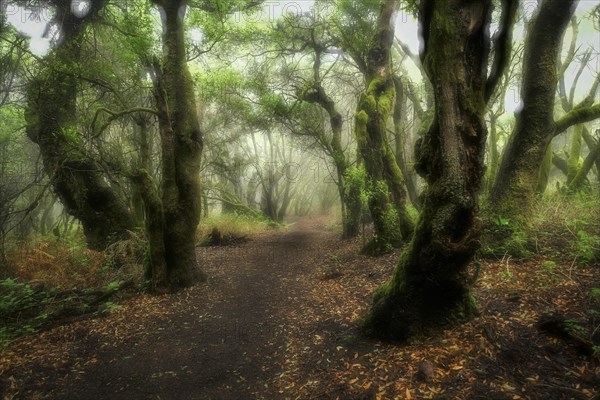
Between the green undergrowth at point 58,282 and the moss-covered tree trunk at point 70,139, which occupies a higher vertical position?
the moss-covered tree trunk at point 70,139

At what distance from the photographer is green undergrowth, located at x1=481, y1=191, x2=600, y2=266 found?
537 cm

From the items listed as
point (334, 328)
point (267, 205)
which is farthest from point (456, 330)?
point (267, 205)

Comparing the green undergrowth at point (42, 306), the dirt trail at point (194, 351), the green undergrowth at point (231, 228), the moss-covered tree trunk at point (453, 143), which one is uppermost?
the moss-covered tree trunk at point (453, 143)

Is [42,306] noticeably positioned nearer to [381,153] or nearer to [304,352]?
[304,352]

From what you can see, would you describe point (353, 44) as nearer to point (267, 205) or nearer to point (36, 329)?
point (36, 329)

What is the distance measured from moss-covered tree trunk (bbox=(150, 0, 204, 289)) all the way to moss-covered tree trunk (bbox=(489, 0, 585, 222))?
6550 millimetres

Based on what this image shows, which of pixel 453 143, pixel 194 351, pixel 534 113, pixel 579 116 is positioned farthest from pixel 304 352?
pixel 579 116

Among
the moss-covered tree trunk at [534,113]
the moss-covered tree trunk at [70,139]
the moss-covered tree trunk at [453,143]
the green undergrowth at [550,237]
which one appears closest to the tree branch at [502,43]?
the moss-covered tree trunk at [453,143]

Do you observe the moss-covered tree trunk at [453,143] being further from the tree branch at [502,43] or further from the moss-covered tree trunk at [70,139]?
the moss-covered tree trunk at [70,139]

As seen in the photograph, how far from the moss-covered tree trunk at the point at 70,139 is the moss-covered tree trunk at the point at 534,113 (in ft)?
32.9

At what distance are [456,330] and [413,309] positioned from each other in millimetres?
553

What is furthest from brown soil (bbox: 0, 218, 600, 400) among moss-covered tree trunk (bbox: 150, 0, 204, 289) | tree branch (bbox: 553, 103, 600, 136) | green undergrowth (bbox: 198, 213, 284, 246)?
green undergrowth (bbox: 198, 213, 284, 246)

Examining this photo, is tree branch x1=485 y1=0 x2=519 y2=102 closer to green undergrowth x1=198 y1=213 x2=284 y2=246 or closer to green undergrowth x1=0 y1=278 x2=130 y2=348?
green undergrowth x1=0 y1=278 x2=130 y2=348

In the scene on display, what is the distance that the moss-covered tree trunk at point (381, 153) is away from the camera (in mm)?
9477
